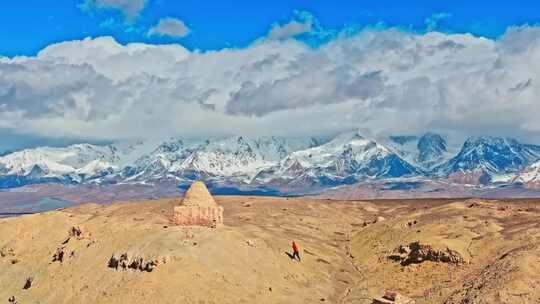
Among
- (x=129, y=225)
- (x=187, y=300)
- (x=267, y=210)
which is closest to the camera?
(x=187, y=300)

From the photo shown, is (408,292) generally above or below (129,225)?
below

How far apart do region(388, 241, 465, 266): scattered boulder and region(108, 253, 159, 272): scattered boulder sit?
2836cm

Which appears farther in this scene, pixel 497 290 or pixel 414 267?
pixel 414 267

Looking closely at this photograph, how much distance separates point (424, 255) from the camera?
76.9m

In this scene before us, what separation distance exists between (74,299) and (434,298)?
34370 millimetres

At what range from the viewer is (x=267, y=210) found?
14050cm

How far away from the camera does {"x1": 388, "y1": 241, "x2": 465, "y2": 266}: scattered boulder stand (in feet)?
247

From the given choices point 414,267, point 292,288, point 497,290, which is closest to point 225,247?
point 292,288

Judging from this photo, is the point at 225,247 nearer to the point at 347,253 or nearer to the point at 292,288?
the point at 292,288

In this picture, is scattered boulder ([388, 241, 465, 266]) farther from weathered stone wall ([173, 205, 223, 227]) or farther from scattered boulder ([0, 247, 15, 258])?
scattered boulder ([0, 247, 15, 258])

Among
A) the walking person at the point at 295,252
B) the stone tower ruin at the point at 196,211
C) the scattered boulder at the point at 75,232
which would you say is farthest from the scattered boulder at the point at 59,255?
the walking person at the point at 295,252

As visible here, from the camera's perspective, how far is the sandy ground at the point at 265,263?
64.4 meters

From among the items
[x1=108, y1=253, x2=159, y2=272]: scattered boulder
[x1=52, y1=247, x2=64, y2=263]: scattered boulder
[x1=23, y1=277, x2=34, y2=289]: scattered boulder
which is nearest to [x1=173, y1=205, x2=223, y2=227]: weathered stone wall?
[x1=52, y1=247, x2=64, y2=263]: scattered boulder

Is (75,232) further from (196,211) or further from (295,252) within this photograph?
(295,252)
